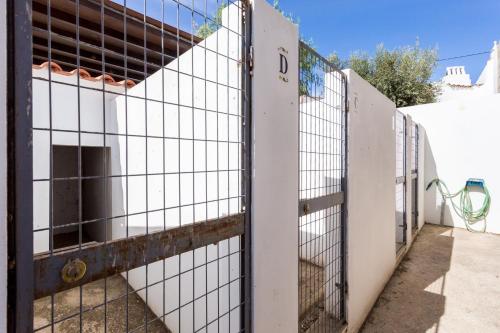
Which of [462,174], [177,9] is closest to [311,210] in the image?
[177,9]

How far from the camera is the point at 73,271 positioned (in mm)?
728

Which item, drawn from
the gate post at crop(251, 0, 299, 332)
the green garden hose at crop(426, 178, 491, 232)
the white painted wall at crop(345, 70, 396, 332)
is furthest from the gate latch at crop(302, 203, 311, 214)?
the green garden hose at crop(426, 178, 491, 232)

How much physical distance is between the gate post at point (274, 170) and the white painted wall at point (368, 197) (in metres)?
0.92

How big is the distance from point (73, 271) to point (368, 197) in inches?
103

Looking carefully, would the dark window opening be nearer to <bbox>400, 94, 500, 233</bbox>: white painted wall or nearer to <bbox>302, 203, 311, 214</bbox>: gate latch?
<bbox>302, 203, 311, 214</bbox>: gate latch

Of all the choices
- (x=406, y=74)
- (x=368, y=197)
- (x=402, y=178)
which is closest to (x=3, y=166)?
(x=368, y=197)

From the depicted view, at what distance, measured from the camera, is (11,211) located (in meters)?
0.63

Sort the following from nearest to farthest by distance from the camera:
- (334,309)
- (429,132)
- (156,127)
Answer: (334,309) → (156,127) → (429,132)

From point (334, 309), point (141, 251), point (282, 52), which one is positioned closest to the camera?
point (141, 251)

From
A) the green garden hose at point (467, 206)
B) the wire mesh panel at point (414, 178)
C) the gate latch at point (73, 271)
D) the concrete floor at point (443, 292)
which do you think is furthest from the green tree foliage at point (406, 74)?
the gate latch at point (73, 271)

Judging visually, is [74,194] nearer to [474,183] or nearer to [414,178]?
[414,178]

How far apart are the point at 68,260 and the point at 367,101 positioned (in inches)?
108

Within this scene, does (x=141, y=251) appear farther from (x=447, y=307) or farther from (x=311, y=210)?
(x=447, y=307)

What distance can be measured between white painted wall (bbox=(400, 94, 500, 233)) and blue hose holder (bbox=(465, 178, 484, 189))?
100 mm
